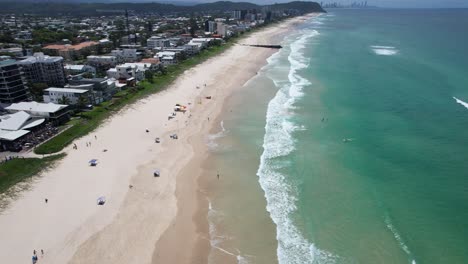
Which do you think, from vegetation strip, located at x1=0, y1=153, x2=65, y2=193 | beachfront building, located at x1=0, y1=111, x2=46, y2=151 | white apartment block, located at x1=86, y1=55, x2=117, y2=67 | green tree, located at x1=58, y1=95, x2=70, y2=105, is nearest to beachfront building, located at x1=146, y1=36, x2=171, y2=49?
white apartment block, located at x1=86, y1=55, x2=117, y2=67

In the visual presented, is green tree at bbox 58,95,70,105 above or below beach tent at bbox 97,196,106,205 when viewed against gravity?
above

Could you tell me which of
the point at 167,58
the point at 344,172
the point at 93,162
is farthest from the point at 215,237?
the point at 167,58

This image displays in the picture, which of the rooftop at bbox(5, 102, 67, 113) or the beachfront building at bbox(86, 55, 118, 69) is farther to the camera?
the beachfront building at bbox(86, 55, 118, 69)

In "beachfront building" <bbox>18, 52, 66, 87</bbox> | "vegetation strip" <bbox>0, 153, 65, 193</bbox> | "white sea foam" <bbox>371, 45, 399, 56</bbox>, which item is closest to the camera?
"vegetation strip" <bbox>0, 153, 65, 193</bbox>

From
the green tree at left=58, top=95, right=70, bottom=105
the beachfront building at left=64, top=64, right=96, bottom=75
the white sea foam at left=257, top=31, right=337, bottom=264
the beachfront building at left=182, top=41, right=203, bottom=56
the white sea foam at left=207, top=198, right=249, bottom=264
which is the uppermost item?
the green tree at left=58, top=95, right=70, bottom=105

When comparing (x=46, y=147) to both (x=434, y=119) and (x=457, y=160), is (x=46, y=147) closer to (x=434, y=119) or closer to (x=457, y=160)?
(x=457, y=160)

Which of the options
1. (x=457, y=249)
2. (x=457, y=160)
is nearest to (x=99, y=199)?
(x=457, y=249)

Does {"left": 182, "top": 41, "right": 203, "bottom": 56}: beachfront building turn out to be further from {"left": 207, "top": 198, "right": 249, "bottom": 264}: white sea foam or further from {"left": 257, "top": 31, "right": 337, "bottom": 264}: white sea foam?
{"left": 207, "top": 198, "right": 249, "bottom": 264}: white sea foam

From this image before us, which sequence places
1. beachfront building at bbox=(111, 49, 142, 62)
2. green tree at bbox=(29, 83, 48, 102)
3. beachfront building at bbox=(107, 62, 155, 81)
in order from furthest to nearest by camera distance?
beachfront building at bbox=(111, 49, 142, 62) → beachfront building at bbox=(107, 62, 155, 81) → green tree at bbox=(29, 83, 48, 102)
